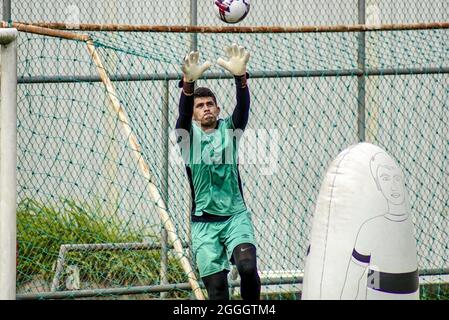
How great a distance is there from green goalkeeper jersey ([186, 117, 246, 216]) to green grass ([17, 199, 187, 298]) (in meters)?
1.69

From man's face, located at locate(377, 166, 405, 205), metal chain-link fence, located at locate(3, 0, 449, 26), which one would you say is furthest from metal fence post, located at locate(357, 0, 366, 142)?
man's face, located at locate(377, 166, 405, 205)

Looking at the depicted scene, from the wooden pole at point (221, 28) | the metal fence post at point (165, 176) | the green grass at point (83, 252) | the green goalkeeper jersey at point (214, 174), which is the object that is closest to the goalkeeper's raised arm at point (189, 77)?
the green goalkeeper jersey at point (214, 174)

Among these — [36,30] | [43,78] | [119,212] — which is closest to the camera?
[36,30]

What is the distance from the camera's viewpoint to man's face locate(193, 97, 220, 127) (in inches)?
318

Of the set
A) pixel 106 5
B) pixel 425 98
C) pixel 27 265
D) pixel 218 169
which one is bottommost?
pixel 27 265

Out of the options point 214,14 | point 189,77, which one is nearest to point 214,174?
point 189,77

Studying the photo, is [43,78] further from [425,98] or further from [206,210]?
[425,98]

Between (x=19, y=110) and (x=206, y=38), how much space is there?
1778 millimetres

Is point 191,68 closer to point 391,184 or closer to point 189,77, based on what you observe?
point 189,77

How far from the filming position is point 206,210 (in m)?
7.96

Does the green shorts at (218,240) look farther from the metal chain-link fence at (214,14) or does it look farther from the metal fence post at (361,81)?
the metal chain-link fence at (214,14)

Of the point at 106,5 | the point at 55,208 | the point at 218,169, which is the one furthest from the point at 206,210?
the point at 106,5

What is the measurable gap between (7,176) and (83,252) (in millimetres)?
2762

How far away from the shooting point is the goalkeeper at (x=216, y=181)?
777 centimetres
